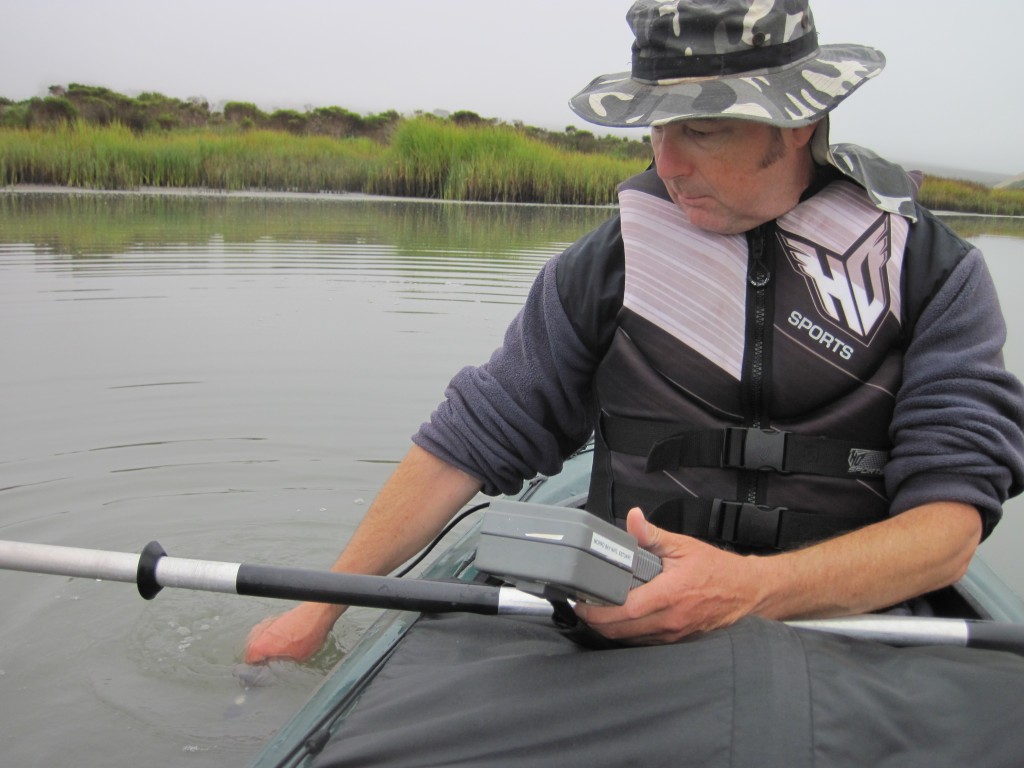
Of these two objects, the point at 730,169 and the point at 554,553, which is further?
the point at 730,169

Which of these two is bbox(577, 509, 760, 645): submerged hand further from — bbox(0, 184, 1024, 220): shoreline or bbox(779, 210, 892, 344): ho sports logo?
bbox(0, 184, 1024, 220): shoreline

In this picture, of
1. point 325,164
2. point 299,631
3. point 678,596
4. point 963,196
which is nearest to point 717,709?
point 678,596

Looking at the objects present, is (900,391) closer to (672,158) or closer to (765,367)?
(765,367)

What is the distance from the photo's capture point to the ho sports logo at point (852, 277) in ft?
5.42

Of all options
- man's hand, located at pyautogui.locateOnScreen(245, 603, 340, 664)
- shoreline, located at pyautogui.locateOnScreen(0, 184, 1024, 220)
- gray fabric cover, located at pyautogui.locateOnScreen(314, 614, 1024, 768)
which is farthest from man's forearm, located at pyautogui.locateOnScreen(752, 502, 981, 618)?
shoreline, located at pyautogui.locateOnScreen(0, 184, 1024, 220)

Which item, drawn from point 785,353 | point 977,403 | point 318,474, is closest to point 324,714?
point 785,353

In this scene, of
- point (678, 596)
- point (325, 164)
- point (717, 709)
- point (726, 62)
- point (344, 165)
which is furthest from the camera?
point (344, 165)

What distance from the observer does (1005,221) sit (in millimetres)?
21469

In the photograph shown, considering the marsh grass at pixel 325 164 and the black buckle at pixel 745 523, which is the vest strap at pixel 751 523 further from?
the marsh grass at pixel 325 164

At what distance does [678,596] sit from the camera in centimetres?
130

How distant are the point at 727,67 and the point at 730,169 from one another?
16cm

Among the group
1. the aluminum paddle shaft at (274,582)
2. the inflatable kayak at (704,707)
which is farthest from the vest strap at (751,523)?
the aluminum paddle shaft at (274,582)

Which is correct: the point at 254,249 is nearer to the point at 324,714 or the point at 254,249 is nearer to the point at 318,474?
the point at 318,474

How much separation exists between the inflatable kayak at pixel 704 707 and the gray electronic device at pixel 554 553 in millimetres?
120
